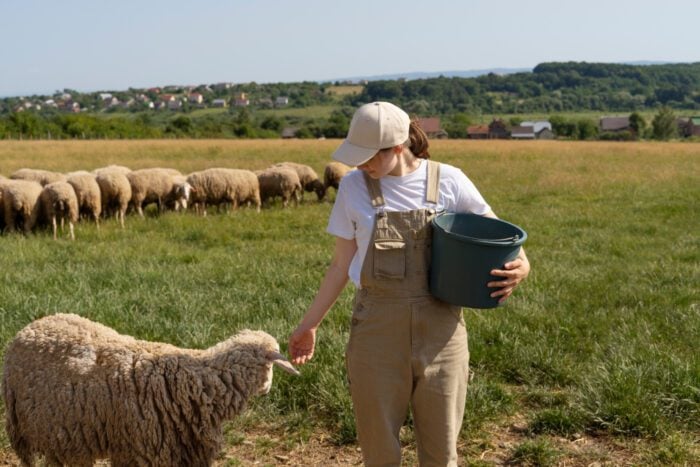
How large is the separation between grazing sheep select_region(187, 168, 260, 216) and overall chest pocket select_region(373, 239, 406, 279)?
14.6m

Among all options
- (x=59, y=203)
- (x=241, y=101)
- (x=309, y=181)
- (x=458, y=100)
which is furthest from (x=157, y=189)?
(x=241, y=101)

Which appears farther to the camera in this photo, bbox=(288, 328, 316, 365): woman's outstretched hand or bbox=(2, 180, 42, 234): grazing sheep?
bbox=(2, 180, 42, 234): grazing sheep

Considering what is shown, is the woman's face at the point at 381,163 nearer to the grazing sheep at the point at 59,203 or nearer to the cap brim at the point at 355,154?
the cap brim at the point at 355,154

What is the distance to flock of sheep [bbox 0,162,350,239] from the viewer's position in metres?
13.2

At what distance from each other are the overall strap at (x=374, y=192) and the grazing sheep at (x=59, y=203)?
1136 cm

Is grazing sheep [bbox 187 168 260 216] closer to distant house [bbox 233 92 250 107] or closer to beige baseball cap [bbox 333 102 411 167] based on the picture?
beige baseball cap [bbox 333 102 411 167]

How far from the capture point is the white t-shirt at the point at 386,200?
2.91 meters

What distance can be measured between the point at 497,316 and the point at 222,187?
1242 centimetres

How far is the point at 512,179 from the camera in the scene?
24.2 meters

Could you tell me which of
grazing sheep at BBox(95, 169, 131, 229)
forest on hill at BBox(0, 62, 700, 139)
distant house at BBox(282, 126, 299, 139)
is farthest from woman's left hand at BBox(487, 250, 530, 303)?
forest on hill at BBox(0, 62, 700, 139)

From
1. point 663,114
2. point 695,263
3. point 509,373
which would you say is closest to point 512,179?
point 695,263

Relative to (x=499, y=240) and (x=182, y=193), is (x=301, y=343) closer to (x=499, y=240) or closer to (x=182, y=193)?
(x=499, y=240)

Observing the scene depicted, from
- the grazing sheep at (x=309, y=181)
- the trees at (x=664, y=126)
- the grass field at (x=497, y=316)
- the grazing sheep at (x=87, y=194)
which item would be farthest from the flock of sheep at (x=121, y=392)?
the trees at (x=664, y=126)

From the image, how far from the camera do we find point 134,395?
3.19m
